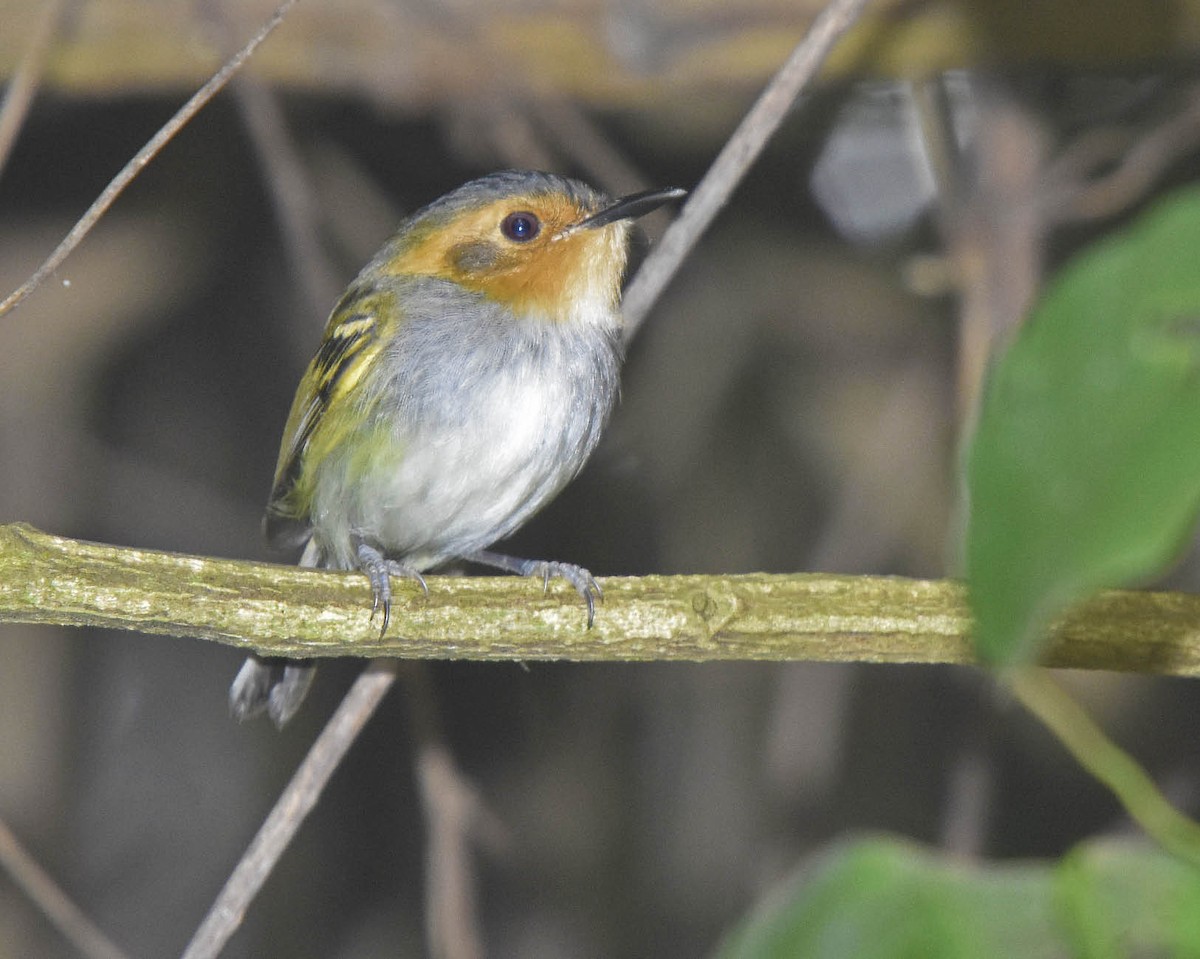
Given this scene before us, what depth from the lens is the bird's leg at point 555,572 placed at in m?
2.59

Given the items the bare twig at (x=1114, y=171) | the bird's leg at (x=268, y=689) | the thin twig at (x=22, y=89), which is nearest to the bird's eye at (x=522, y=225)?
the thin twig at (x=22, y=89)

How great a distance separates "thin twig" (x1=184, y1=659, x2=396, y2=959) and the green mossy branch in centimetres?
47

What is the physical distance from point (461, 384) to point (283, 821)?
1.22m

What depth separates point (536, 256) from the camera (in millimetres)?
3779

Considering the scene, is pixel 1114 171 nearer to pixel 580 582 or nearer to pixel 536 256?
pixel 536 256

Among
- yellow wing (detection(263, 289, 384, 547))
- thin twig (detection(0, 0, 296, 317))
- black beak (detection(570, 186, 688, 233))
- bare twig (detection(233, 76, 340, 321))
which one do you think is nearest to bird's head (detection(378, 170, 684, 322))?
black beak (detection(570, 186, 688, 233))

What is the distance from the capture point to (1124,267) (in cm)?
86

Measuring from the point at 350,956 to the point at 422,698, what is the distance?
2.51 m

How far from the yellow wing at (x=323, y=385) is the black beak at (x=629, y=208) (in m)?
0.64

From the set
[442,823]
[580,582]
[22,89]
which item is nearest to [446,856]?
[442,823]

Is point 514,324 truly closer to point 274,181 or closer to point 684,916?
point 274,181

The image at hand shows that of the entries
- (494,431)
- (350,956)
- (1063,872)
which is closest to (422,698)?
(494,431)

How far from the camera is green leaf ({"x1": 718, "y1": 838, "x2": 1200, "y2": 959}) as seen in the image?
931 mm

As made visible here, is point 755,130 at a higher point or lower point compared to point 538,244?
lower
